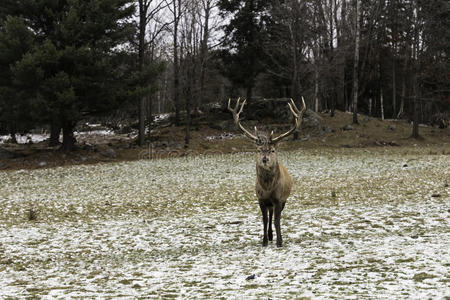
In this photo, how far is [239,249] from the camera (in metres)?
8.52

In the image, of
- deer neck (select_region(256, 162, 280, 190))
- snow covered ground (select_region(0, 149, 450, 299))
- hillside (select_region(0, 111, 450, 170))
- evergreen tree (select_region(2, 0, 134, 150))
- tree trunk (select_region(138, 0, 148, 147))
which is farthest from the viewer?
tree trunk (select_region(138, 0, 148, 147))

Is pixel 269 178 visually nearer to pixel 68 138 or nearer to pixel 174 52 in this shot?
pixel 68 138

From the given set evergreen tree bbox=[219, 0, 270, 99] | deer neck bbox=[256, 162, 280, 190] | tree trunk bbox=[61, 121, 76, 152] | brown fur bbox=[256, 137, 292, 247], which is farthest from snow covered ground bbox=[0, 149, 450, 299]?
evergreen tree bbox=[219, 0, 270, 99]

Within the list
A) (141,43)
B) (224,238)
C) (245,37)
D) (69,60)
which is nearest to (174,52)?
(141,43)

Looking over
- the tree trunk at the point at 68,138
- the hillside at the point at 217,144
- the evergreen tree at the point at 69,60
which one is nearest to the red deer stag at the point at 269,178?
the evergreen tree at the point at 69,60

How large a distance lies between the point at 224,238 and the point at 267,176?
2286 millimetres

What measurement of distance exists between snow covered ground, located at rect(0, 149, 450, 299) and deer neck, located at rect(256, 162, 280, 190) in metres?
1.34

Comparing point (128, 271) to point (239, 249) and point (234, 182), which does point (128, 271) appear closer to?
point (239, 249)

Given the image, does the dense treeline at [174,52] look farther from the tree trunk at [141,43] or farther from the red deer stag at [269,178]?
the red deer stag at [269,178]

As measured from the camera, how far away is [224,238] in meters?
9.59

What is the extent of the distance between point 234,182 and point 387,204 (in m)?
7.52

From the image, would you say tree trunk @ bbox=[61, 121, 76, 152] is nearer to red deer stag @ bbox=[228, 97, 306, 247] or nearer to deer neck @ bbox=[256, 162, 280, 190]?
red deer stag @ bbox=[228, 97, 306, 247]

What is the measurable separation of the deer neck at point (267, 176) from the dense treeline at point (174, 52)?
61.2ft

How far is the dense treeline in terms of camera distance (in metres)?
24.3
